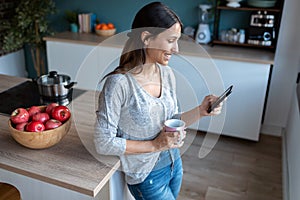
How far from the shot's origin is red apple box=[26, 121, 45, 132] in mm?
1185

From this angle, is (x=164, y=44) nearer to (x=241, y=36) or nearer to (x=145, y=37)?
(x=145, y=37)

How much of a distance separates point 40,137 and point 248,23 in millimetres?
2368

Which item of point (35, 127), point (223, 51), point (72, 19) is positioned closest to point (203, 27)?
point (223, 51)

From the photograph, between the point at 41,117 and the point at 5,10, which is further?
the point at 5,10

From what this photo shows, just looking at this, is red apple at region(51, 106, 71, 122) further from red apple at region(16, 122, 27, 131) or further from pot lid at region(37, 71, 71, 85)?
pot lid at region(37, 71, 71, 85)

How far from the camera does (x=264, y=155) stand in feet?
8.94

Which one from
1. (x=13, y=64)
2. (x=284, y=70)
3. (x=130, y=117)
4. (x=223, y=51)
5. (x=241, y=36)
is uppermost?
(x=130, y=117)

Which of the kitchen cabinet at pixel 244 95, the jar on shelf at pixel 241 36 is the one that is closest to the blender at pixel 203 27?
the jar on shelf at pixel 241 36

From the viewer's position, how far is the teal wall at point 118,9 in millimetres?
3133

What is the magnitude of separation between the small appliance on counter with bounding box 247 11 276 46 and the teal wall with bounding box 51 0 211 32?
498 mm

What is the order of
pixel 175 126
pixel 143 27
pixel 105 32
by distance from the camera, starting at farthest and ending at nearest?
pixel 105 32 → pixel 175 126 → pixel 143 27

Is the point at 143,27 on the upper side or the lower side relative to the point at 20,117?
upper

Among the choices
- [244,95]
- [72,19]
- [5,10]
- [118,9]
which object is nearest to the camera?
[244,95]

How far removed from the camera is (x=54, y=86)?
1.66 metres
